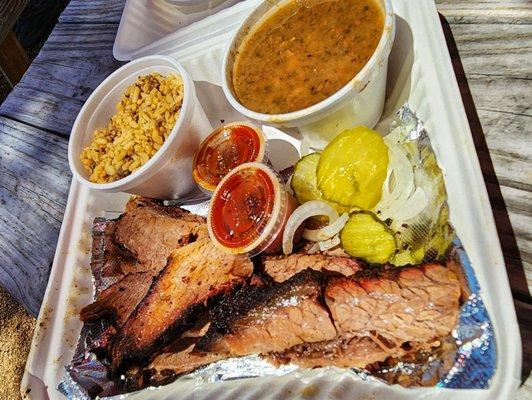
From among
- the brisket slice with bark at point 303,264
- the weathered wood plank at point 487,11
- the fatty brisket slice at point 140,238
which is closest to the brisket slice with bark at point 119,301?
the fatty brisket slice at point 140,238

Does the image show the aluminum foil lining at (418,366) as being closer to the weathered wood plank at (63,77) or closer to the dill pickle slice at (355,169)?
the dill pickle slice at (355,169)

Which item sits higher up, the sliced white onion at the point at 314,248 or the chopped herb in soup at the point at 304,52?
the chopped herb in soup at the point at 304,52

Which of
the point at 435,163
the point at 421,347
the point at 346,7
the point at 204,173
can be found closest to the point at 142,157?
the point at 204,173

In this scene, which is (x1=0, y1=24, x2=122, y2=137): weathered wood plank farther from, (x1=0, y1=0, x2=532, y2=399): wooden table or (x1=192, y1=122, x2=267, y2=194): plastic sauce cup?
(x1=192, y1=122, x2=267, y2=194): plastic sauce cup

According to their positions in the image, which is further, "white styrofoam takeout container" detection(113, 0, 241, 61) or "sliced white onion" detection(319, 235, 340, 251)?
"white styrofoam takeout container" detection(113, 0, 241, 61)

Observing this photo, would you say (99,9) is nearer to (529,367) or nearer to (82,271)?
(82,271)

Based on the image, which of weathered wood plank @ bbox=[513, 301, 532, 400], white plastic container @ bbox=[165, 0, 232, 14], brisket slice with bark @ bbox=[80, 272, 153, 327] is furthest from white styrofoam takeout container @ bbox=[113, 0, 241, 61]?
weathered wood plank @ bbox=[513, 301, 532, 400]

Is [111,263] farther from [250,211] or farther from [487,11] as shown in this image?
[487,11]
